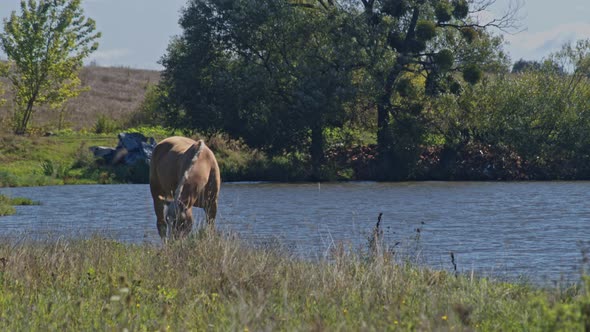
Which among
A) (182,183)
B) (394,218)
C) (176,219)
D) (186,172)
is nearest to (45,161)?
(394,218)

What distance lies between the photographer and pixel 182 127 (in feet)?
136

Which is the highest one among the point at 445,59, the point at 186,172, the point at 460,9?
the point at 460,9

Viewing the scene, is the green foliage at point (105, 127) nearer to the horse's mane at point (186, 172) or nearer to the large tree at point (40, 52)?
the large tree at point (40, 52)

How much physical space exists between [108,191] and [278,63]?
10.3 m

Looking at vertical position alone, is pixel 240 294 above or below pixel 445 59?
below

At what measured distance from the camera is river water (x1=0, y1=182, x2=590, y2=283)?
570 inches

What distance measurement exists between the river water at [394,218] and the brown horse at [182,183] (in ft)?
1.56

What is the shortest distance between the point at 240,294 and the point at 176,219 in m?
4.74

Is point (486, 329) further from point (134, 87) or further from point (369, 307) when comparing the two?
point (134, 87)

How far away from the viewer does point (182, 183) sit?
1253cm

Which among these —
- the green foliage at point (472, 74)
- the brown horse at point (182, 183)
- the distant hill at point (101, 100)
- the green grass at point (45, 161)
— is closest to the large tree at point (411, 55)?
the green foliage at point (472, 74)

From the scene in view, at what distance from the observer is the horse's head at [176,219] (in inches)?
476

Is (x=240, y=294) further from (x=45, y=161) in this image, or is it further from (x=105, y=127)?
(x=105, y=127)

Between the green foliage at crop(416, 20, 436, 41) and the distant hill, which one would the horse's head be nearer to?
the green foliage at crop(416, 20, 436, 41)
